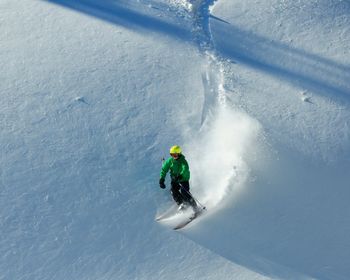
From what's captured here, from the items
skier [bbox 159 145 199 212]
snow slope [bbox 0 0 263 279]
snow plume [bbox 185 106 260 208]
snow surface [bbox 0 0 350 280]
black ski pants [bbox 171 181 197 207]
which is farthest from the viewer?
snow plume [bbox 185 106 260 208]

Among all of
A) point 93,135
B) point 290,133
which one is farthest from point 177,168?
point 290,133

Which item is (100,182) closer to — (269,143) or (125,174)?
(125,174)

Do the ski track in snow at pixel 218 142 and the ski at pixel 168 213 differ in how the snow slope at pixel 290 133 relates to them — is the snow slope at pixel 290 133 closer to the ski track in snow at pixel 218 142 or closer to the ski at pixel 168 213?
the ski track in snow at pixel 218 142

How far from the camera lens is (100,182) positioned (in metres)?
9.69

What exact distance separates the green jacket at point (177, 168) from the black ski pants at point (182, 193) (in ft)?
0.47

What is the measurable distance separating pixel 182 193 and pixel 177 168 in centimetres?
57

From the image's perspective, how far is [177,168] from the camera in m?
9.16

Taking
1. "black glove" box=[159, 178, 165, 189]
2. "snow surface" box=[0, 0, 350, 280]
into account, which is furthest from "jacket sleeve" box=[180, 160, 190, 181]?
"snow surface" box=[0, 0, 350, 280]

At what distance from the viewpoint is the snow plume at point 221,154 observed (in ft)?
32.3

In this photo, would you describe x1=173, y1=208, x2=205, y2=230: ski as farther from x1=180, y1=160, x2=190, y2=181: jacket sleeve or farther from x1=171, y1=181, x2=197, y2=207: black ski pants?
x1=180, y1=160, x2=190, y2=181: jacket sleeve

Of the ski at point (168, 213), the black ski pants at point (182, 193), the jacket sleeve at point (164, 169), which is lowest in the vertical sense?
the ski at point (168, 213)

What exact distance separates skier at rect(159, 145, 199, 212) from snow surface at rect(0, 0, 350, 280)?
1.06 feet

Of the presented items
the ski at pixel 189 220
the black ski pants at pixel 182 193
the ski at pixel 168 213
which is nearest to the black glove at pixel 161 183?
the black ski pants at pixel 182 193

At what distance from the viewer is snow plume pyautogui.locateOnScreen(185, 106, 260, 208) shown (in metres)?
9.84
